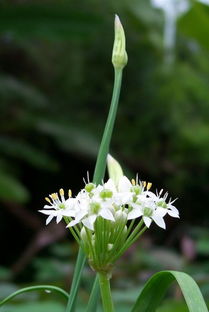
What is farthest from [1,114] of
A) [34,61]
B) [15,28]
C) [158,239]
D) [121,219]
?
[121,219]

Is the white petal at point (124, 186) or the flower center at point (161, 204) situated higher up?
the white petal at point (124, 186)

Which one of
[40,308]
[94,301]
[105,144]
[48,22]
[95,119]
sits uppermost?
[48,22]

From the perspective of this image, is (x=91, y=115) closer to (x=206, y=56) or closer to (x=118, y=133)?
(x=118, y=133)

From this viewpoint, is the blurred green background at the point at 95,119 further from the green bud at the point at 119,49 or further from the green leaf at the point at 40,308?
the green bud at the point at 119,49

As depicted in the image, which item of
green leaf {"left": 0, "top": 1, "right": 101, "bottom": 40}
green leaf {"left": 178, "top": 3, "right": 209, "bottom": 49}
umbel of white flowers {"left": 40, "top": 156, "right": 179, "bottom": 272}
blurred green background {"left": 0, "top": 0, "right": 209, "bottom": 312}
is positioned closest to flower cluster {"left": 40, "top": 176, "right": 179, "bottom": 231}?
umbel of white flowers {"left": 40, "top": 156, "right": 179, "bottom": 272}

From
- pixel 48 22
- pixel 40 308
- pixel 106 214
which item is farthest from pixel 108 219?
pixel 48 22

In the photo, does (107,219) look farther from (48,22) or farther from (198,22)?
(48,22)

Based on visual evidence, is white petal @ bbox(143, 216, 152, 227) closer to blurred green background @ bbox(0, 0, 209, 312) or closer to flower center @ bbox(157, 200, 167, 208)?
flower center @ bbox(157, 200, 167, 208)

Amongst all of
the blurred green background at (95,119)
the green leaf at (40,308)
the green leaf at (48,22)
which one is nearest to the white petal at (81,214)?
the green leaf at (40,308)
